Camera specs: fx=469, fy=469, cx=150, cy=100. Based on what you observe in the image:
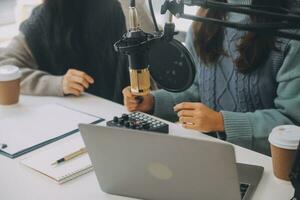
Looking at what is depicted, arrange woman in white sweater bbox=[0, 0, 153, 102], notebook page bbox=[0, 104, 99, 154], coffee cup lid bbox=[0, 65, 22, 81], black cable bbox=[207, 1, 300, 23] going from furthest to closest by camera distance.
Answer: woman in white sweater bbox=[0, 0, 153, 102], coffee cup lid bbox=[0, 65, 22, 81], notebook page bbox=[0, 104, 99, 154], black cable bbox=[207, 1, 300, 23]

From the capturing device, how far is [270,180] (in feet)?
3.56

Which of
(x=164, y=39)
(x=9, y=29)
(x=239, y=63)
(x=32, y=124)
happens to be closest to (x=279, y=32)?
(x=164, y=39)

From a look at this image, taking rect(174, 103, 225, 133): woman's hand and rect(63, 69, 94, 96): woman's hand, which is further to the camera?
rect(63, 69, 94, 96): woman's hand

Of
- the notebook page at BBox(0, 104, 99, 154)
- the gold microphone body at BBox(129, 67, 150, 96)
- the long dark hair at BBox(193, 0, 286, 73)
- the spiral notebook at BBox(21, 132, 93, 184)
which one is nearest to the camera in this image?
the gold microphone body at BBox(129, 67, 150, 96)

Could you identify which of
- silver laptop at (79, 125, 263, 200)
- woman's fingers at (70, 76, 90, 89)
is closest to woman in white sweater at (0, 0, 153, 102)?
woman's fingers at (70, 76, 90, 89)

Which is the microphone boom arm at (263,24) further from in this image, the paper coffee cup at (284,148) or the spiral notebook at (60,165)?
the spiral notebook at (60,165)

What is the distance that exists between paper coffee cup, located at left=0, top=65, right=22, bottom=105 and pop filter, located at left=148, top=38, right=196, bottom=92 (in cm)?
74

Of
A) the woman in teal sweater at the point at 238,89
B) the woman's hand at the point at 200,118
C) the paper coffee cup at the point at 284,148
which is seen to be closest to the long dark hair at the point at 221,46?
the woman in teal sweater at the point at 238,89

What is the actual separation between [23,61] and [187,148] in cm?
111

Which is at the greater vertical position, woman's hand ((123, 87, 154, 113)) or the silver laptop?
the silver laptop

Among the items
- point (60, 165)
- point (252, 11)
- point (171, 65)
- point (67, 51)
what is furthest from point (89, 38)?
point (252, 11)

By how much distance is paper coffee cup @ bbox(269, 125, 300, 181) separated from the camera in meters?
1.03

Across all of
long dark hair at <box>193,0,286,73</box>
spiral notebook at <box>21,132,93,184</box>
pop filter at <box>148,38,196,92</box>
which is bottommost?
spiral notebook at <box>21,132,93,184</box>

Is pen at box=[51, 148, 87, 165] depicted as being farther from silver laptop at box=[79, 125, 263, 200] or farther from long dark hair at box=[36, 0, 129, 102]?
long dark hair at box=[36, 0, 129, 102]
